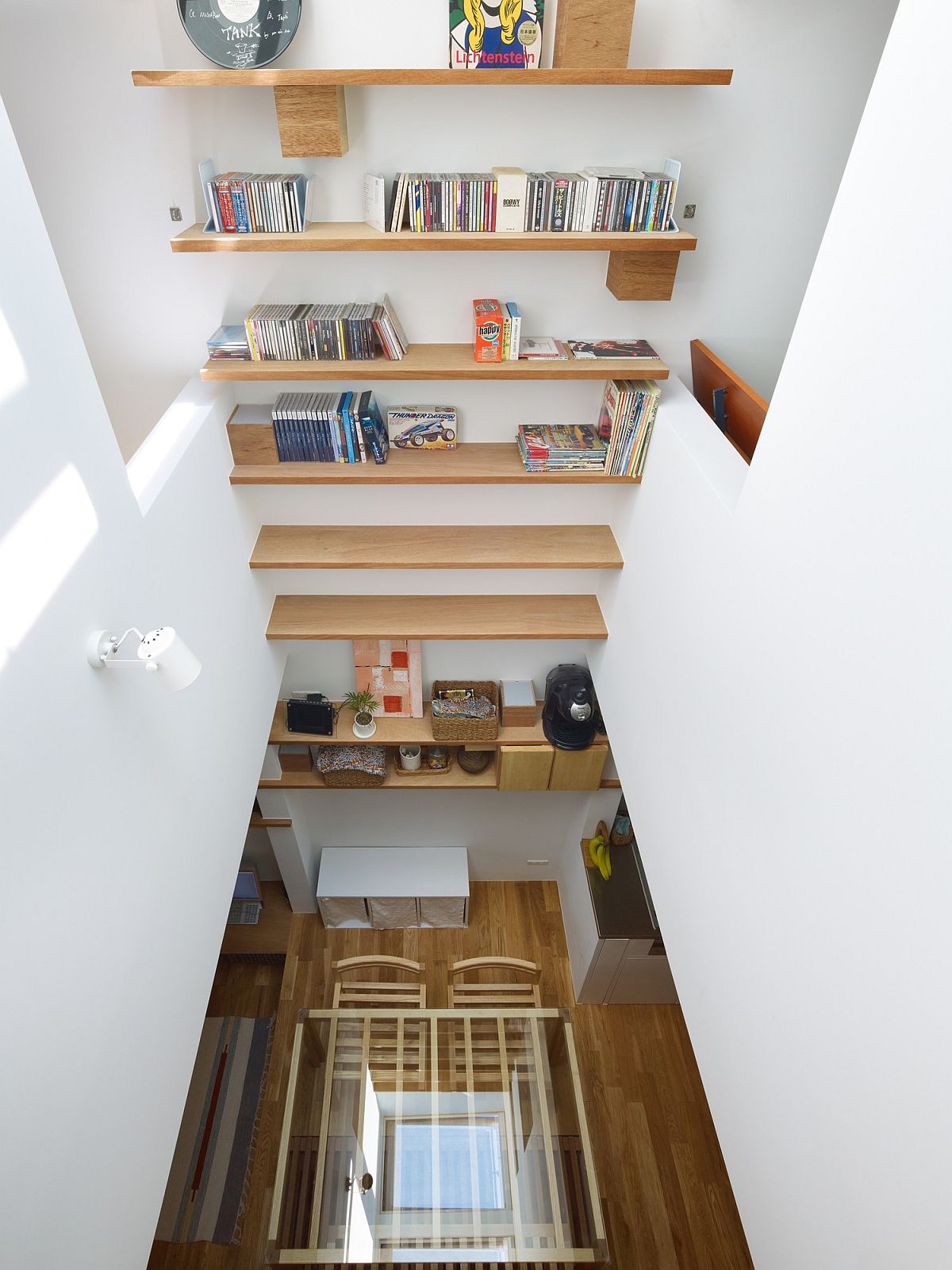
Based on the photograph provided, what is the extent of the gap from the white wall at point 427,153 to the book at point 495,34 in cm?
17

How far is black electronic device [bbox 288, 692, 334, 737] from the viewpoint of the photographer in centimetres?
369

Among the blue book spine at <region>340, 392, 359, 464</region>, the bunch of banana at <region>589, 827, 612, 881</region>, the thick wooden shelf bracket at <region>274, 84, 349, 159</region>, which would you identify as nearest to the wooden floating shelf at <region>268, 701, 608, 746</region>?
the bunch of banana at <region>589, 827, 612, 881</region>

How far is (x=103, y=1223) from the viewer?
160cm

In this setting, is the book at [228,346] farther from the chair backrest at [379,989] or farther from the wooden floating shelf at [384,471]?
the chair backrest at [379,989]

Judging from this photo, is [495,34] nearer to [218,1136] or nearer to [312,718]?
[312,718]

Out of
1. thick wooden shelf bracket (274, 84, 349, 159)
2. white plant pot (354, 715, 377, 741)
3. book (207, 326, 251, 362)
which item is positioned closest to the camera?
thick wooden shelf bracket (274, 84, 349, 159)

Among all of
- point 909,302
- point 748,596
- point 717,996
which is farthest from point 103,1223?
point 909,302

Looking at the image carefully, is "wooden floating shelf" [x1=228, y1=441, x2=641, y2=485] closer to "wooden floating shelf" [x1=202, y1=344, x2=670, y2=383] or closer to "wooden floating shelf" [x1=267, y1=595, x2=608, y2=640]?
"wooden floating shelf" [x1=202, y1=344, x2=670, y2=383]

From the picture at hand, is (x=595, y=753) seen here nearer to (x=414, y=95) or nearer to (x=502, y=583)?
(x=502, y=583)

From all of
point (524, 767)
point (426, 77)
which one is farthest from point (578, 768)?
point (426, 77)

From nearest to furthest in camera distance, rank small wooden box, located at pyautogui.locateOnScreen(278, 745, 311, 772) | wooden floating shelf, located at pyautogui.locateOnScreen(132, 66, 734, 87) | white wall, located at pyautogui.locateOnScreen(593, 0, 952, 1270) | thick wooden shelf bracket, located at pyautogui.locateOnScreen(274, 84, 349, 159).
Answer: white wall, located at pyautogui.locateOnScreen(593, 0, 952, 1270), wooden floating shelf, located at pyautogui.locateOnScreen(132, 66, 734, 87), thick wooden shelf bracket, located at pyautogui.locateOnScreen(274, 84, 349, 159), small wooden box, located at pyautogui.locateOnScreen(278, 745, 311, 772)

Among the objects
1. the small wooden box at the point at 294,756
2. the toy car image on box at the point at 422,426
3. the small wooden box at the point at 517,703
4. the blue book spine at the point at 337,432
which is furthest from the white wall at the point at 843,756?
the small wooden box at the point at 294,756

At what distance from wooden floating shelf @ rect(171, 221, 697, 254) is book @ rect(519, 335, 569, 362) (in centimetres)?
40

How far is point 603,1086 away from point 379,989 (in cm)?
132
